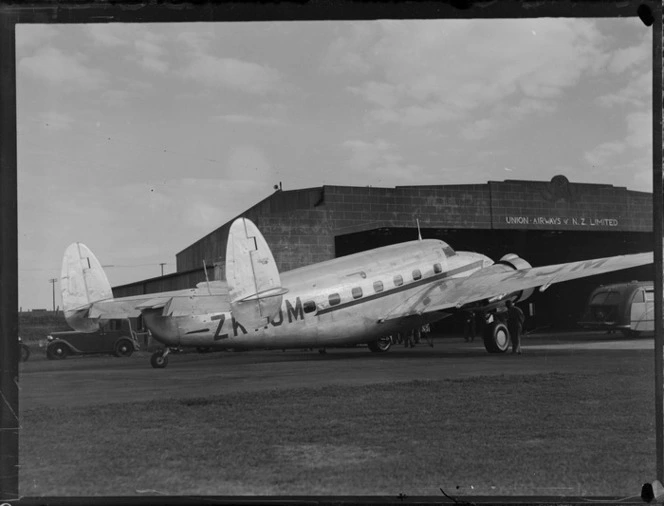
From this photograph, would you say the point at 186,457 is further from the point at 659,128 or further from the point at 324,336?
the point at 659,128

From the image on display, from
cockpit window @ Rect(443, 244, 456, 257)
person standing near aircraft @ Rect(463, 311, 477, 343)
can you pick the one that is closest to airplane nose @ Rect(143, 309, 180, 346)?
cockpit window @ Rect(443, 244, 456, 257)

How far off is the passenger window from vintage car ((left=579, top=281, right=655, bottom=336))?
4.12 meters

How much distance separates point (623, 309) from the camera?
701 centimetres

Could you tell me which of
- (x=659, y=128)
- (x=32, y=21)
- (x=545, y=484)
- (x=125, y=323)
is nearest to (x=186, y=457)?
(x=125, y=323)

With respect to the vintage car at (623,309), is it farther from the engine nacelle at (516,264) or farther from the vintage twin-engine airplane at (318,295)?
the engine nacelle at (516,264)

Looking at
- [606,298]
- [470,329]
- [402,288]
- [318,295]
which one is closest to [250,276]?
[318,295]

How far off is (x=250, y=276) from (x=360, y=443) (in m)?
2.72

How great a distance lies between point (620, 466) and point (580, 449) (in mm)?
421

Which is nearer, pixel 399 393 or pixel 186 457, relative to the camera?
pixel 186 457

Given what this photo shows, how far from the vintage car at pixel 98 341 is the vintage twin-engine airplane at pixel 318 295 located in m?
0.14

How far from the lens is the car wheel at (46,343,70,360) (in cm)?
653

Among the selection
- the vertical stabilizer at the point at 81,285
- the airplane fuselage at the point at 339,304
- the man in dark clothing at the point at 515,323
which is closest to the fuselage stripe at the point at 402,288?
the airplane fuselage at the point at 339,304

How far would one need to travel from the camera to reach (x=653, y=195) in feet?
19.3

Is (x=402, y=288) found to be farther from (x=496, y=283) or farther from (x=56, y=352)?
(x=56, y=352)
